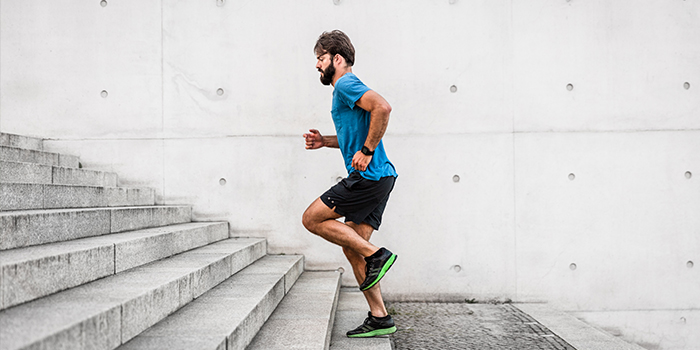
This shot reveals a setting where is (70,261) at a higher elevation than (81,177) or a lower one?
lower

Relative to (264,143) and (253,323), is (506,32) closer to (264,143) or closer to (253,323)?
(264,143)

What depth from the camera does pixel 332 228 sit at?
2.58 meters

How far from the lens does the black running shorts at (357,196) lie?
2545mm

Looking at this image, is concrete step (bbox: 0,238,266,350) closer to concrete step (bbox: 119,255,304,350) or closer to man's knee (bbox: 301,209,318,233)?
concrete step (bbox: 119,255,304,350)

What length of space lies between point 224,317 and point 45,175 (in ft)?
6.37

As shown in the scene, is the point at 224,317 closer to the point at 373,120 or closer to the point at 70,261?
the point at 70,261

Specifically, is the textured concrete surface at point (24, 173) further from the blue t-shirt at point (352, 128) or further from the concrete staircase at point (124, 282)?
the blue t-shirt at point (352, 128)

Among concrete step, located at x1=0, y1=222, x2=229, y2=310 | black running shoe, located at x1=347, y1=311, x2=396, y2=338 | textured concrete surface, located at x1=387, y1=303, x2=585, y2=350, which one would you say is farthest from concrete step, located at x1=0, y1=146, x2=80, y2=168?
textured concrete surface, located at x1=387, y1=303, x2=585, y2=350

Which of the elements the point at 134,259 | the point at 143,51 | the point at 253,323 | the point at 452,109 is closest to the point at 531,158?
the point at 452,109

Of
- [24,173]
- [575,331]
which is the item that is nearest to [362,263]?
[575,331]

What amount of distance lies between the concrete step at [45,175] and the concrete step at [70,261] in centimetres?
75

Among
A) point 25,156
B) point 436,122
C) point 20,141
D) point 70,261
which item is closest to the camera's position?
point 70,261

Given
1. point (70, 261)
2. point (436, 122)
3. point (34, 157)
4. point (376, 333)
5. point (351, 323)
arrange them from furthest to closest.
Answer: point (436, 122), point (34, 157), point (351, 323), point (376, 333), point (70, 261)

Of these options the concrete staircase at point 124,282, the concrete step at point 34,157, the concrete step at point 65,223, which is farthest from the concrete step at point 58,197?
the concrete step at point 34,157
